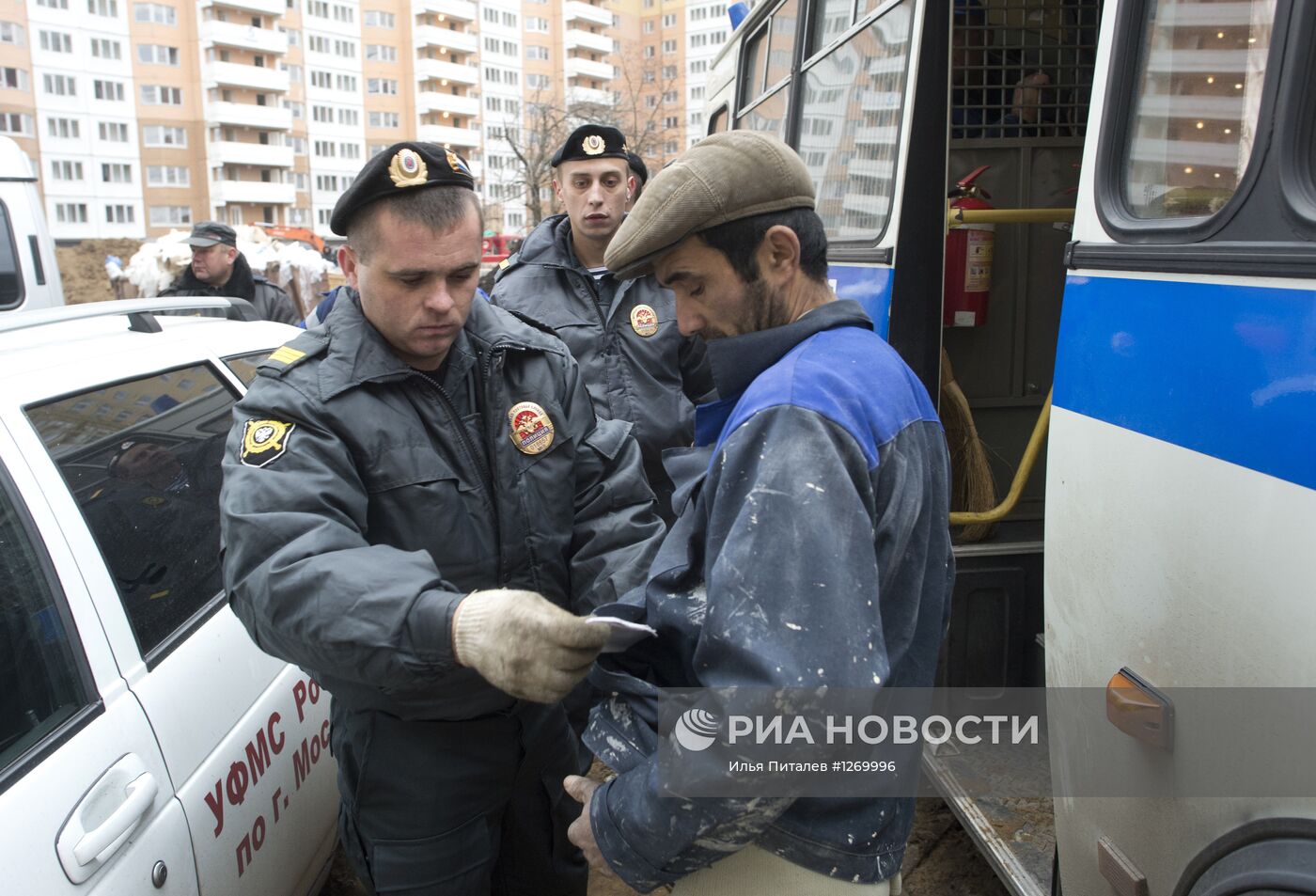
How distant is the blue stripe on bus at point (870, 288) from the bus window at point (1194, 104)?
1.08 meters

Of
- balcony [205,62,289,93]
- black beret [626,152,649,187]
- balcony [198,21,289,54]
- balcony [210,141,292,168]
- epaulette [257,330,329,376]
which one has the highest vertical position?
balcony [198,21,289,54]

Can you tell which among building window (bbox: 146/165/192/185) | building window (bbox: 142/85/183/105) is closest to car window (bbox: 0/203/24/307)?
building window (bbox: 146/165/192/185)

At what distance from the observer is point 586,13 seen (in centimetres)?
7975

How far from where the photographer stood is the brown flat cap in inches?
58.8

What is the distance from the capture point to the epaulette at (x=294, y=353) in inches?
74.6

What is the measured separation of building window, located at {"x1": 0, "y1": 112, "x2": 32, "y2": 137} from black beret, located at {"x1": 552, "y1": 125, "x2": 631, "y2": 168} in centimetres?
5712

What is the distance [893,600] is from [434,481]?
96 centimetres

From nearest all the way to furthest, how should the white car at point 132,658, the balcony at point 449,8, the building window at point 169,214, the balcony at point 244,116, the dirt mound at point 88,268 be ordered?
the white car at point 132,658 → the dirt mound at point 88,268 → the building window at point 169,214 → the balcony at point 244,116 → the balcony at point 449,8

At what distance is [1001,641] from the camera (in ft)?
11.1

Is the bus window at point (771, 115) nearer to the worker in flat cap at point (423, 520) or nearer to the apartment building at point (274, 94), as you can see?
the worker in flat cap at point (423, 520)

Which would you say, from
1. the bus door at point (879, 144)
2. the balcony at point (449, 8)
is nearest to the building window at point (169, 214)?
the balcony at point (449, 8)

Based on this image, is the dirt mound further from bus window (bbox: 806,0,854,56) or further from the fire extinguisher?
the fire extinguisher

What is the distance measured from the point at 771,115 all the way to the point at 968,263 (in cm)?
164

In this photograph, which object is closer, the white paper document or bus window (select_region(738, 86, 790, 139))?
the white paper document
